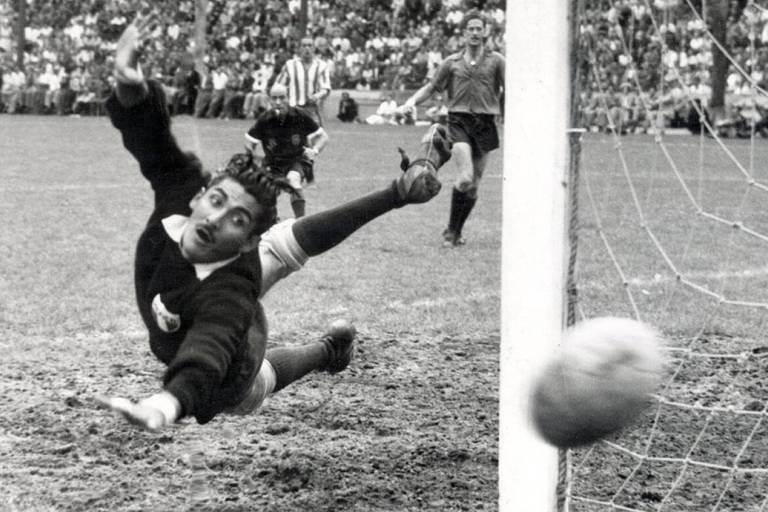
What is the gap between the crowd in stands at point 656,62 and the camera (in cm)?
413

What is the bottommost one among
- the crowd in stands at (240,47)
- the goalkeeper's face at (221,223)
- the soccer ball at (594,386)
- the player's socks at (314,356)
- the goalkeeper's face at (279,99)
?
the crowd in stands at (240,47)

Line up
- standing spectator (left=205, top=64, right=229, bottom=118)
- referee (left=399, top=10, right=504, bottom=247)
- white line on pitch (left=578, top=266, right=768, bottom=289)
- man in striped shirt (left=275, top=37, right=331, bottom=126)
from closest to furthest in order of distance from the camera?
white line on pitch (left=578, top=266, right=768, bottom=289), referee (left=399, top=10, right=504, bottom=247), man in striped shirt (left=275, top=37, right=331, bottom=126), standing spectator (left=205, top=64, right=229, bottom=118)

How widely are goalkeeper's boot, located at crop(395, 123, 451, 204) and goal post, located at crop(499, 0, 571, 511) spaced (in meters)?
0.58

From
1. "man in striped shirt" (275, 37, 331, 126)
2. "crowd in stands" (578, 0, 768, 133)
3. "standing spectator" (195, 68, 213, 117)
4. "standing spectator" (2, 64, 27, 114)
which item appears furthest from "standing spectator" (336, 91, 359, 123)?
"man in striped shirt" (275, 37, 331, 126)

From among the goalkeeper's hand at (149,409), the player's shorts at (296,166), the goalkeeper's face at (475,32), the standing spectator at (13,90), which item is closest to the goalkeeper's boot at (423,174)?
the goalkeeper's hand at (149,409)

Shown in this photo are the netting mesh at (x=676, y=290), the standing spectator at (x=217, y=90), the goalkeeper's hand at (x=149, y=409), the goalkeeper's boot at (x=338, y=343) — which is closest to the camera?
the goalkeeper's hand at (x=149, y=409)

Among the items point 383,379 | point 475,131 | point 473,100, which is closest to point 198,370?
point 383,379

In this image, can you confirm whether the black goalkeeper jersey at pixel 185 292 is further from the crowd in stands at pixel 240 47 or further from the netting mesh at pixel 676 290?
the crowd in stands at pixel 240 47

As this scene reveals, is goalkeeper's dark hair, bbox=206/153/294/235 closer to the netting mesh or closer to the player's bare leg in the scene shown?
the netting mesh

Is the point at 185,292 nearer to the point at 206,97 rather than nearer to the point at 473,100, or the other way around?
the point at 473,100

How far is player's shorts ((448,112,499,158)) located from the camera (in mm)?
10125

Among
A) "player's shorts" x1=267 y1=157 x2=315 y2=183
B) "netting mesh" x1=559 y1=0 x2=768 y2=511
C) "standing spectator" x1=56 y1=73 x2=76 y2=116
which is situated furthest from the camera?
"standing spectator" x1=56 y1=73 x2=76 y2=116

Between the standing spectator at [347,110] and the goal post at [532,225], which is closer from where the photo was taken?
the goal post at [532,225]

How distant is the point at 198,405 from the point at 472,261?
6.24m
